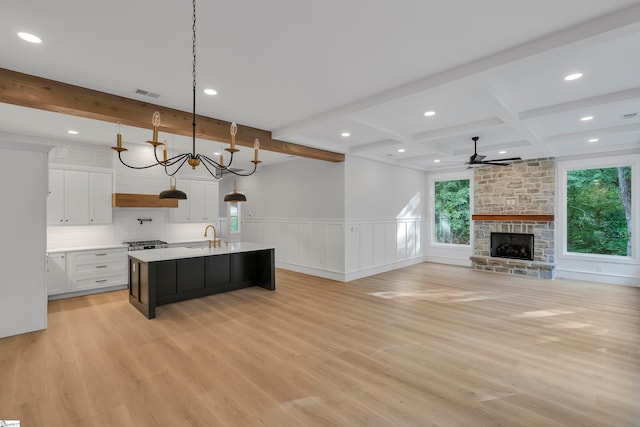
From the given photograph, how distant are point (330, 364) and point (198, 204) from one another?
17.8 feet

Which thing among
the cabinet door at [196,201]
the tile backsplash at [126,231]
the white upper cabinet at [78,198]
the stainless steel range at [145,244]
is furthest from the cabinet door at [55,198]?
the cabinet door at [196,201]

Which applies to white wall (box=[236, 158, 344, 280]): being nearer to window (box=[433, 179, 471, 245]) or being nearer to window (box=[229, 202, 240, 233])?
window (box=[229, 202, 240, 233])

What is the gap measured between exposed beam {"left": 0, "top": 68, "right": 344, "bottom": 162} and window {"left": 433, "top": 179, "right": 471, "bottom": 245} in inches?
251

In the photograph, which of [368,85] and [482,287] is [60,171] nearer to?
[368,85]

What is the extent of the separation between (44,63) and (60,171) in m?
3.42

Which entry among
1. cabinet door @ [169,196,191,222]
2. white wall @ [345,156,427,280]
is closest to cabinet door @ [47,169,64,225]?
cabinet door @ [169,196,191,222]

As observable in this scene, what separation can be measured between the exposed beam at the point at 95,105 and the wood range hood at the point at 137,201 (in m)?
2.25

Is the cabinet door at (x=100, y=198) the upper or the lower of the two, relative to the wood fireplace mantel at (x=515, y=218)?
upper

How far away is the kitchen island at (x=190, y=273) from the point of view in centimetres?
436

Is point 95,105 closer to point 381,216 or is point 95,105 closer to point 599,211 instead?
point 381,216

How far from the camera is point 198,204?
7145 mm

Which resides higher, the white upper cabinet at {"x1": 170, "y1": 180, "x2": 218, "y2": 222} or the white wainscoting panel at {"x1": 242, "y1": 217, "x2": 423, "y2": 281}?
the white upper cabinet at {"x1": 170, "y1": 180, "x2": 218, "y2": 222}

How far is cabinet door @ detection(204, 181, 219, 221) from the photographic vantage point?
7.27 meters

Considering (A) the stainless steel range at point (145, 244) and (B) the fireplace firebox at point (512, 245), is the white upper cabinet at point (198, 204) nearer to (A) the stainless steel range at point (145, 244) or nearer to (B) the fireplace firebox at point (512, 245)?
(A) the stainless steel range at point (145, 244)
